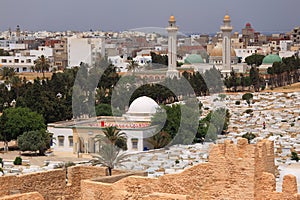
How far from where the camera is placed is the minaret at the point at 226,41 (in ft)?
315

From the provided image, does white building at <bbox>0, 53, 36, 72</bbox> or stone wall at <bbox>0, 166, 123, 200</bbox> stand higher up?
white building at <bbox>0, 53, 36, 72</bbox>

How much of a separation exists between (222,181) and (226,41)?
84.6 metres

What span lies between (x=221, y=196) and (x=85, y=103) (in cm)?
4941

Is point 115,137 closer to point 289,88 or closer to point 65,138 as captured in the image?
point 65,138

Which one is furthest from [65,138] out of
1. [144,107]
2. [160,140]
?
[160,140]

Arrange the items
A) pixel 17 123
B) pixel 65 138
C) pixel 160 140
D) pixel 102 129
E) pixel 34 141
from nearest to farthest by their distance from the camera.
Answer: pixel 102 129 → pixel 160 140 → pixel 34 141 → pixel 65 138 → pixel 17 123

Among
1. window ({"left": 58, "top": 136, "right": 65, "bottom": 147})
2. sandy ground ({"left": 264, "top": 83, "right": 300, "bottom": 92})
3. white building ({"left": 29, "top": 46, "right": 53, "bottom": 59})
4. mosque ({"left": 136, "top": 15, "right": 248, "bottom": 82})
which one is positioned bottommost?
window ({"left": 58, "top": 136, "right": 65, "bottom": 147})

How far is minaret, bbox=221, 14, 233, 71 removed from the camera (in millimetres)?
95875

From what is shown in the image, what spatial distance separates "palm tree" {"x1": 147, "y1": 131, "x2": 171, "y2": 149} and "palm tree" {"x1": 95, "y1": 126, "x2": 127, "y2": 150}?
1877 millimetres

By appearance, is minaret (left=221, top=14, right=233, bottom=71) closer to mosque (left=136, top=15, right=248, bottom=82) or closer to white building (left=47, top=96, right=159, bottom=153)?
mosque (left=136, top=15, right=248, bottom=82)

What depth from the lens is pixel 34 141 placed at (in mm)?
45844

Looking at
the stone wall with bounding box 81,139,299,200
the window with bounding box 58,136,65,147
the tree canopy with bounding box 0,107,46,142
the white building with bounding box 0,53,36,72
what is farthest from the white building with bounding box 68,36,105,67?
the stone wall with bounding box 81,139,299,200

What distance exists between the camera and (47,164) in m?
40.6

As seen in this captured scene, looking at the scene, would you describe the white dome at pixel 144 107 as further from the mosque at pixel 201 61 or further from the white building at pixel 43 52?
the white building at pixel 43 52
